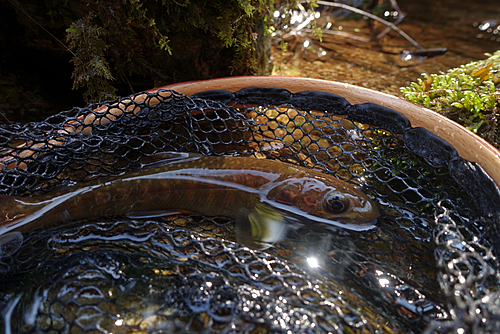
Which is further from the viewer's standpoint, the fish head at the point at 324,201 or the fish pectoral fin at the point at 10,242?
the fish head at the point at 324,201

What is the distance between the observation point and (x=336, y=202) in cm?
223

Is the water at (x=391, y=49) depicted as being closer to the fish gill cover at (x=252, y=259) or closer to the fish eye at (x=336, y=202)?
the fish gill cover at (x=252, y=259)

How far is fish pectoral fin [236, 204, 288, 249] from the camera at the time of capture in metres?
2.15

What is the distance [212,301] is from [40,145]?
1625 millimetres

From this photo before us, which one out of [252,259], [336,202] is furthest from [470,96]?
[252,259]

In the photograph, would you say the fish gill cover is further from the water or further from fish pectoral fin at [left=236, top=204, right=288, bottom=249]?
the water

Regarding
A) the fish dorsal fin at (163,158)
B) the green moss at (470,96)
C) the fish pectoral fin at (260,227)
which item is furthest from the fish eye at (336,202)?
the green moss at (470,96)

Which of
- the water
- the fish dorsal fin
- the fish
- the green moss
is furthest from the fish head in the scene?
the water

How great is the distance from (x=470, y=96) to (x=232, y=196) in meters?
2.29

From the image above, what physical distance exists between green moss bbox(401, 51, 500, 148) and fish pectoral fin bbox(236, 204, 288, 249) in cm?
190

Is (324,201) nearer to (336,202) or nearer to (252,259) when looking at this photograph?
(336,202)

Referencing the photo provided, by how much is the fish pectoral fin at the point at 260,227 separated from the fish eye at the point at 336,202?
1.12 feet

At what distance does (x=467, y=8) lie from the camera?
8.58 m

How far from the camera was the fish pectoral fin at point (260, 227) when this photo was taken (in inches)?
84.7
